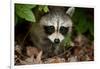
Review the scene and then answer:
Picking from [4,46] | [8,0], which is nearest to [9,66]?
[4,46]

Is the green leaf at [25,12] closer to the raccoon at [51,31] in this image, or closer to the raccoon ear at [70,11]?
the raccoon at [51,31]

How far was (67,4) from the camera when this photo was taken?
82.4 inches

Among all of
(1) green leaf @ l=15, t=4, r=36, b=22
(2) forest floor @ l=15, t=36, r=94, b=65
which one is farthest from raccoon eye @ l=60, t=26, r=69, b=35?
(1) green leaf @ l=15, t=4, r=36, b=22

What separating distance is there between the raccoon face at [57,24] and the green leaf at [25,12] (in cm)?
10

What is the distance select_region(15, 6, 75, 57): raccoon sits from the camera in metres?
1.99

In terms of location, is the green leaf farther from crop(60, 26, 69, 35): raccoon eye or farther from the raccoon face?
crop(60, 26, 69, 35): raccoon eye

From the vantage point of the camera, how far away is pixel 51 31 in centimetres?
205

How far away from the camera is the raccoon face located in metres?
2.04

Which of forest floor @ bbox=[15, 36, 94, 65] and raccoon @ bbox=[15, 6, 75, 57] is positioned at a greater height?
raccoon @ bbox=[15, 6, 75, 57]

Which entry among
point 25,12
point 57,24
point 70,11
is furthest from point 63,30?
point 25,12

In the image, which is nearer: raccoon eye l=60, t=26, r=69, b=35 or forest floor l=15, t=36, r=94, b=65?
forest floor l=15, t=36, r=94, b=65

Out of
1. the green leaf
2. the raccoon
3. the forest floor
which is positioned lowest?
the forest floor

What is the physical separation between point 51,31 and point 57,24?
9 centimetres

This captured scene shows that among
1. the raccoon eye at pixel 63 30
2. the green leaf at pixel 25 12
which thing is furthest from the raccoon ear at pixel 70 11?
the green leaf at pixel 25 12
